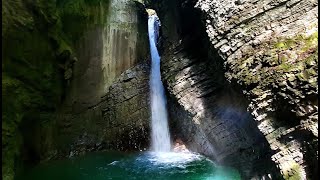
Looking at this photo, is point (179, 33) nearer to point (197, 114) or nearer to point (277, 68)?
point (197, 114)

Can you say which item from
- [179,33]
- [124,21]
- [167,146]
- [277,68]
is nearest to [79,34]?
[124,21]

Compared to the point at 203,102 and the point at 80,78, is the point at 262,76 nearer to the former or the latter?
the point at 203,102

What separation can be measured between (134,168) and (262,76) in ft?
28.7

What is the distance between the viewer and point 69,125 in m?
21.7

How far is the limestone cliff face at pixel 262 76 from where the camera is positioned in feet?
34.7

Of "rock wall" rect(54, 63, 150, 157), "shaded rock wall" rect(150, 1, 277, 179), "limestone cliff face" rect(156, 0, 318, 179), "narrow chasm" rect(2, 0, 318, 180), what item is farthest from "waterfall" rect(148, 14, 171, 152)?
"limestone cliff face" rect(156, 0, 318, 179)

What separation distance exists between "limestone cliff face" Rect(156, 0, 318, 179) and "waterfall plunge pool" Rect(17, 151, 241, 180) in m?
1.23

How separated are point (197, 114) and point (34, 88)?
873cm

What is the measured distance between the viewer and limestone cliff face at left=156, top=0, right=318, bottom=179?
1059 cm

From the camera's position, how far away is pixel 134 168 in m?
17.5

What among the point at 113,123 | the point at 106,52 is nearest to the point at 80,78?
the point at 106,52

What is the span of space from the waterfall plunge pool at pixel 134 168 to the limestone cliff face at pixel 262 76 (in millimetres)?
1229

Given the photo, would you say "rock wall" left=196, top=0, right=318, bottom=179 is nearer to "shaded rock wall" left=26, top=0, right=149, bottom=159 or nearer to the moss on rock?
the moss on rock

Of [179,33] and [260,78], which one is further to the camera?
[179,33]
